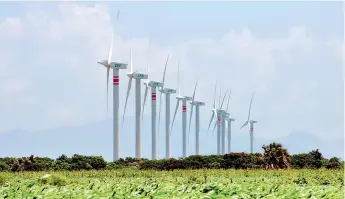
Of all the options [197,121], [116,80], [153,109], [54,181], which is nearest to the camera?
[54,181]

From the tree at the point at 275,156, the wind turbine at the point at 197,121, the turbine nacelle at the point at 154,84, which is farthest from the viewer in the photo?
the wind turbine at the point at 197,121

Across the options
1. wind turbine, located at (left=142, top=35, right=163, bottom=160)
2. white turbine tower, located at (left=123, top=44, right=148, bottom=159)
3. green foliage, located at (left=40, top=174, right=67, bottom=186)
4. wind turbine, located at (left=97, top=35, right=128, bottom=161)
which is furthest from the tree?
wind turbine, located at (left=142, top=35, right=163, bottom=160)

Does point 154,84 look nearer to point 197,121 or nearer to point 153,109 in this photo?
point 153,109

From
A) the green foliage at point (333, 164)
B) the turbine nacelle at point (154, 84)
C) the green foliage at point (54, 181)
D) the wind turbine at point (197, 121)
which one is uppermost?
the turbine nacelle at point (154, 84)

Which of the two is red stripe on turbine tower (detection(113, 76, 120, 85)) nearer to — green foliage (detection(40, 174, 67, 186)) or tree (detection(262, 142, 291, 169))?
tree (detection(262, 142, 291, 169))

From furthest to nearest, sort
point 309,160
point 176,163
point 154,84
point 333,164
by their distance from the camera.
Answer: point 154,84 < point 176,163 < point 309,160 < point 333,164

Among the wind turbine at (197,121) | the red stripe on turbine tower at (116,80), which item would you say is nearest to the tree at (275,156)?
the red stripe on turbine tower at (116,80)

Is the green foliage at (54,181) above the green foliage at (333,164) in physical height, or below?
below

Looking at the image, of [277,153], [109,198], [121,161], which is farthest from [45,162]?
[109,198]

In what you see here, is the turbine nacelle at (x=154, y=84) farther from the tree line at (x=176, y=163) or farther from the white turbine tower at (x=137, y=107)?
the tree line at (x=176, y=163)

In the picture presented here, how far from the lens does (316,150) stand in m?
60.9

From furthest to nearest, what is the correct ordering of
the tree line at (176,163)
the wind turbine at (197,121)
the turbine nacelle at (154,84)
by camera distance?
1. the wind turbine at (197,121)
2. the turbine nacelle at (154,84)
3. the tree line at (176,163)

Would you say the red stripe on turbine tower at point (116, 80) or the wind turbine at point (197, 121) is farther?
the wind turbine at point (197, 121)

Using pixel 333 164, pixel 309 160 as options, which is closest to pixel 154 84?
pixel 309 160
